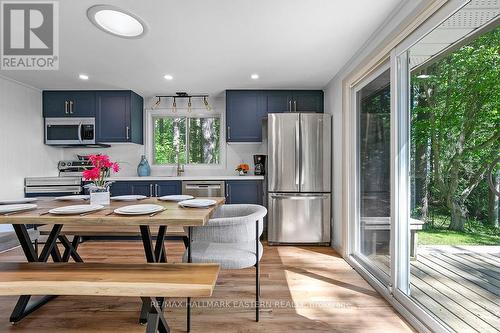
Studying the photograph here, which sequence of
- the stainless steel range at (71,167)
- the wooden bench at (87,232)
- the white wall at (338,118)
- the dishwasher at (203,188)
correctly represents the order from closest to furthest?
the wooden bench at (87,232), the white wall at (338,118), the dishwasher at (203,188), the stainless steel range at (71,167)

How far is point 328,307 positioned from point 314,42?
2.31 metres

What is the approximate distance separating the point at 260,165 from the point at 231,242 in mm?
2294

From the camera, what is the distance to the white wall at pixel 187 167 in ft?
14.9

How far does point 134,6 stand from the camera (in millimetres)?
1975

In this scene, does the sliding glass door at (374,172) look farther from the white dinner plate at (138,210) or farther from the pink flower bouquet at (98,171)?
the pink flower bouquet at (98,171)

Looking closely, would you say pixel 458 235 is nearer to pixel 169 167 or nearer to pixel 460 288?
pixel 460 288

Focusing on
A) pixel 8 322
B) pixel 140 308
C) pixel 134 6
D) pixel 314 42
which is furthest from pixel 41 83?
pixel 314 42

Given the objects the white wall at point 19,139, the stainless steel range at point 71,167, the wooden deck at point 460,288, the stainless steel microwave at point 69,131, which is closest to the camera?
the wooden deck at point 460,288

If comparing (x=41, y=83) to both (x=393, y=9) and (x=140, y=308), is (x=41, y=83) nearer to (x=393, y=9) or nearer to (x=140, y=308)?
(x=140, y=308)

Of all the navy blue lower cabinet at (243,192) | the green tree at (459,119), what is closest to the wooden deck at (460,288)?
the green tree at (459,119)

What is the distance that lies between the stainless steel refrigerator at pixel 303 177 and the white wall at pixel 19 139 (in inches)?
136

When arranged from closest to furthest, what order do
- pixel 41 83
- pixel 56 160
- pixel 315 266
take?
1. pixel 315 266
2. pixel 41 83
3. pixel 56 160

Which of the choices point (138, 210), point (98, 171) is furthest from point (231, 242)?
point (98, 171)

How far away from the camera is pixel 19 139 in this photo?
12.2ft
